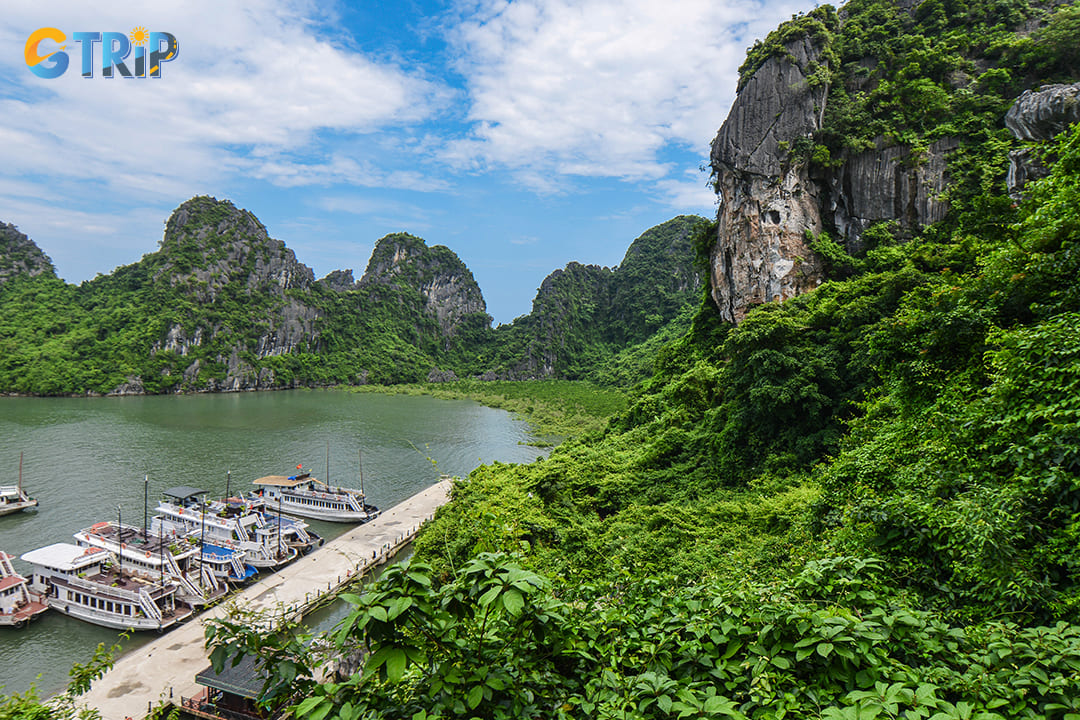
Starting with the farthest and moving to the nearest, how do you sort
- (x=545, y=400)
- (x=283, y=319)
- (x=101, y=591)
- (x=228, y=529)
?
(x=283, y=319) → (x=545, y=400) → (x=228, y=529) → (x=101, y=591)

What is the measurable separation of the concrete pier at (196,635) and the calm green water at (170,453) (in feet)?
4.08

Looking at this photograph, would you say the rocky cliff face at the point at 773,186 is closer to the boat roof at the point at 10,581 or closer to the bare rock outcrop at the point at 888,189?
the bare rock outcrop at the point at 888,189

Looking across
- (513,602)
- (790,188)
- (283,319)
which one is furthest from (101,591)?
(283,319)

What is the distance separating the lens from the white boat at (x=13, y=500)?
1931 cm

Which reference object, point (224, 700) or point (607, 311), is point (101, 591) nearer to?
point (224, 700)

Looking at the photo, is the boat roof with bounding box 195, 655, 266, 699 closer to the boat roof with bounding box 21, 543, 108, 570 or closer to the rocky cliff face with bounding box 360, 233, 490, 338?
the boat roof with bounding box 21, 543, 108, 570

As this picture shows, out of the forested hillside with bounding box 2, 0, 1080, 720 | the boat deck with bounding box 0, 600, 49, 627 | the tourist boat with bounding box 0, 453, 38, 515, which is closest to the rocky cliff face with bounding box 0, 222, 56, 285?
the tourist boat with bounding box 0, 453, 38, 515

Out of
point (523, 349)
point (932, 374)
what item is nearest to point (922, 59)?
point (932, 374)

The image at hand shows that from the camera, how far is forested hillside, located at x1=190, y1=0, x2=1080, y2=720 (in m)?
1.91

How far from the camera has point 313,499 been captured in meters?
21.8

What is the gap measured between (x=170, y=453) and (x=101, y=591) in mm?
18305

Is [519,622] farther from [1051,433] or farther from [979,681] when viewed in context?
[1051,433]

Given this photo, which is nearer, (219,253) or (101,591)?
(101,591)

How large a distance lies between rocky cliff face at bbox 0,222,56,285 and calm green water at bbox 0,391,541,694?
3569 cm
